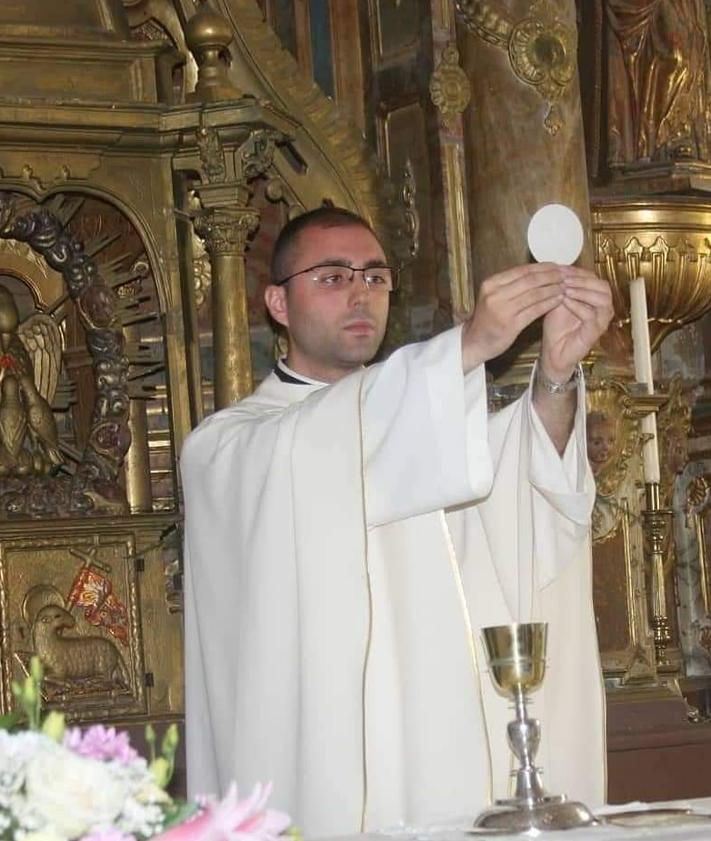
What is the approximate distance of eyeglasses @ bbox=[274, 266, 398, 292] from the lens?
4.64 metres

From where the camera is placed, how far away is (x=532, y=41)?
7.70 metres

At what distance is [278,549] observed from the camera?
439 centimetres

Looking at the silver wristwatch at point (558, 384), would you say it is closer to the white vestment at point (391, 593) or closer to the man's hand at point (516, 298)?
the white vestment at point (391, 593)

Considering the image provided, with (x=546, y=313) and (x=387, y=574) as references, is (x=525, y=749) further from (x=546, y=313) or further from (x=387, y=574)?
(x=387, y=574)

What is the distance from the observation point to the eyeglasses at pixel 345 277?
4.64 metres

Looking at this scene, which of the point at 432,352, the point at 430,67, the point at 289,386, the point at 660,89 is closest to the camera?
the point at 432,352

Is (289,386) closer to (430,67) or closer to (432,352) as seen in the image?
(432,352)

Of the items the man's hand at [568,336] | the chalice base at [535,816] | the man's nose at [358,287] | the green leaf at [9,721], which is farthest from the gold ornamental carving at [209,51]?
the green leaf at [9,721]

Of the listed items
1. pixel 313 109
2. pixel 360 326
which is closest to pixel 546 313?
pixel 360 326

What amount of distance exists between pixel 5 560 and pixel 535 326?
7.06 ft

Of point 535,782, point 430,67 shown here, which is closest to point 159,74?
point 430,67

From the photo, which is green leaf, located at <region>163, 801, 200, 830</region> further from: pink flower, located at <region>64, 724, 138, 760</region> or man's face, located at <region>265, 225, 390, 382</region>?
man's face, located at <region>265, 225, 390, 382</region>

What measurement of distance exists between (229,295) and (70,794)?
5.39m

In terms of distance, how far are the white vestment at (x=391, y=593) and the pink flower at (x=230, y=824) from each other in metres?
1.99
